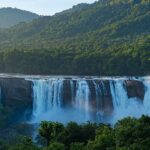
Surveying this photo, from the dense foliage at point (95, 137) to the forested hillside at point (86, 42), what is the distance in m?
45.9

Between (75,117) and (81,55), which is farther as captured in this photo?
(81,55)

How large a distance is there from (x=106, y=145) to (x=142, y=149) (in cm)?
347

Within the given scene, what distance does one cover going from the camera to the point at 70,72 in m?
86.8

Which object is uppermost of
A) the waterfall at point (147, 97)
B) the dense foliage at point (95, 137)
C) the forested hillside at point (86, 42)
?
A: the forested hillside at point (86, 42)

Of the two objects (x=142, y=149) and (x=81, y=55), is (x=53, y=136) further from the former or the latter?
(x=81, y=55)

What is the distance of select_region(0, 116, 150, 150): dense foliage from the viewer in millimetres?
33531

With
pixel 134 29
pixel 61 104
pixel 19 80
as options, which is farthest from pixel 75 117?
pixel 134 29

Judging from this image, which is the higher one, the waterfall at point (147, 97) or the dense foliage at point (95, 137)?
the waterfall at point (147, 97)

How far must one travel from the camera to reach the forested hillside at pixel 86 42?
8744 cm

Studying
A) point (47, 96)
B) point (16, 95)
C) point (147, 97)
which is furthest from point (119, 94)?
point (16, 95)

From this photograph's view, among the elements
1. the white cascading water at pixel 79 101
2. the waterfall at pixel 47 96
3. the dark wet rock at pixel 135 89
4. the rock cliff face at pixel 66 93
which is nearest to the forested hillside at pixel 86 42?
the dark wet rock at pixel 135 89

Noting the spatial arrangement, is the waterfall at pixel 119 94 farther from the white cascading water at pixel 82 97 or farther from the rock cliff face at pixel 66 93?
the white cascading water at pixel 82 97

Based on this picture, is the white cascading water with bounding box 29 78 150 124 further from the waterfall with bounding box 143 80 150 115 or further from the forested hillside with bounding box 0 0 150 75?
the forested hillside with bounding box 0 0 150 75

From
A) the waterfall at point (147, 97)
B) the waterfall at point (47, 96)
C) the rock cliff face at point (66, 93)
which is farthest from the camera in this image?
the waterfall at point (147, 97)
